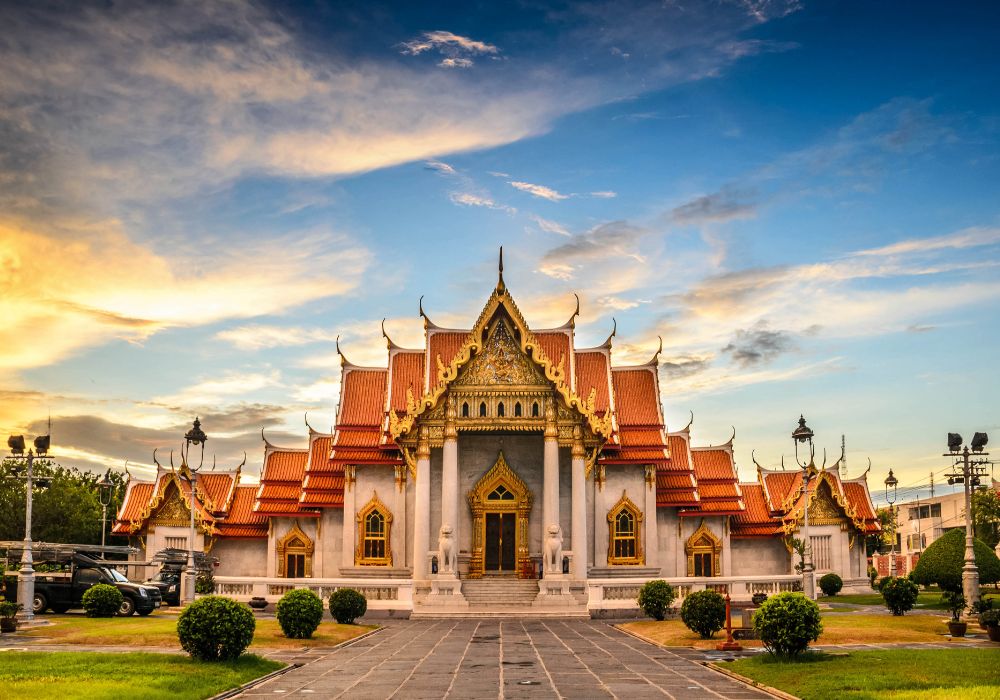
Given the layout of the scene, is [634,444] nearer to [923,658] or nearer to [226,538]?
[226,538]

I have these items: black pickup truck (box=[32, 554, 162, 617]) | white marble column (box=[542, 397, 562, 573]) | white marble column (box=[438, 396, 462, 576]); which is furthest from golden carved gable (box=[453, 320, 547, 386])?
black pickup truck (box=[32, 554, 162, 617])

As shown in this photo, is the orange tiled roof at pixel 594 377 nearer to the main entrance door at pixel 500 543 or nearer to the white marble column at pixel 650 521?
the white marble column at pixel 650 521

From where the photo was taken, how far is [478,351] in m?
43.2

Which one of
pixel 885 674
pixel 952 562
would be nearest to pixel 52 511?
pixel 952 562

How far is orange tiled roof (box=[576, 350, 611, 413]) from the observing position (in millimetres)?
48812

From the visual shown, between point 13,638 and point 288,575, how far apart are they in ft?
69.8

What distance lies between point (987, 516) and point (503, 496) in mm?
38867

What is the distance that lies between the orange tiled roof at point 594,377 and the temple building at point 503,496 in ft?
0.25

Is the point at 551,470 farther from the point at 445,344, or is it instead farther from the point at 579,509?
the point at 445,344

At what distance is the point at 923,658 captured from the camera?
74.9ft

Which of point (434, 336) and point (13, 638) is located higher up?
point (434, 336)

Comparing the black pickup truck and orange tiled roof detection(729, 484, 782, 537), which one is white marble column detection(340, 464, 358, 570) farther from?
orange tiled roof detection(729, 484, 782, 537)

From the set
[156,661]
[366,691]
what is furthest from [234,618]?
[366,691]

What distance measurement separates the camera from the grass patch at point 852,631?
91.7ft
